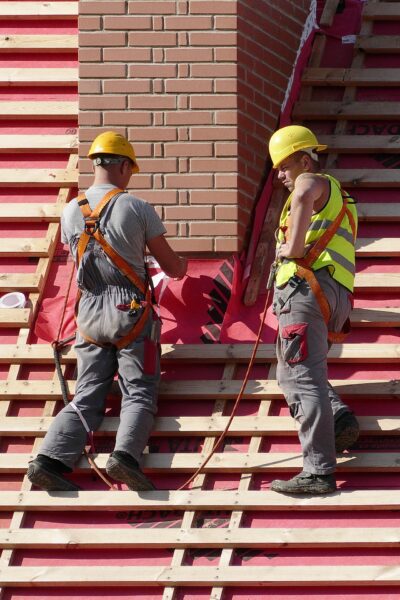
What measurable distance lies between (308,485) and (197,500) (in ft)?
1.99

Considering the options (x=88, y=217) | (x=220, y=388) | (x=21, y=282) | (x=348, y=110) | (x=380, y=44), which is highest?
(x=380, y=44)

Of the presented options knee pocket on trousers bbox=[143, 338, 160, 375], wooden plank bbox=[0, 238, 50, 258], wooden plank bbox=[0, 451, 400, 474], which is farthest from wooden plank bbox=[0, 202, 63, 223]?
wooden plank bbox=[0, 451, 400, 474]

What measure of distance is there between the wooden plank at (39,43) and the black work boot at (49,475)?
360cm

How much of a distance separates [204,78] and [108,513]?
2985 mm

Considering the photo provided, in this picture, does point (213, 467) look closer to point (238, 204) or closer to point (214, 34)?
point (238, 204)

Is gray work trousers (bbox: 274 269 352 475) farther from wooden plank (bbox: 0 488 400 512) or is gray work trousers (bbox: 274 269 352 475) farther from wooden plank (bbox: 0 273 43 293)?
wooden plank (bbox: 0 273 43 293)

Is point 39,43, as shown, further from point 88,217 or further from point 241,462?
point 241,462

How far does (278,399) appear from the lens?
8.05 meters

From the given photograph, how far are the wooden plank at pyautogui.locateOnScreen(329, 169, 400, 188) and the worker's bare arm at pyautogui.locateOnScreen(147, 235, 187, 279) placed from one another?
1589mm

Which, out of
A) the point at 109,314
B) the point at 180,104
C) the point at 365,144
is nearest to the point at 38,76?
the point at 180,104

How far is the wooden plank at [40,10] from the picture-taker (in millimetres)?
10203

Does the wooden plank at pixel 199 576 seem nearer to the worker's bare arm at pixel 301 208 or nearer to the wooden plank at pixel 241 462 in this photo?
the wooden plank at pixel 241 462

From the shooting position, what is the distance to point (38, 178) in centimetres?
938

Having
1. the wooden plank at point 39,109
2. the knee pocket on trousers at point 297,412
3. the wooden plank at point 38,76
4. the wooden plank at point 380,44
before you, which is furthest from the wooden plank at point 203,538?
the wooden plank at point 380,44
